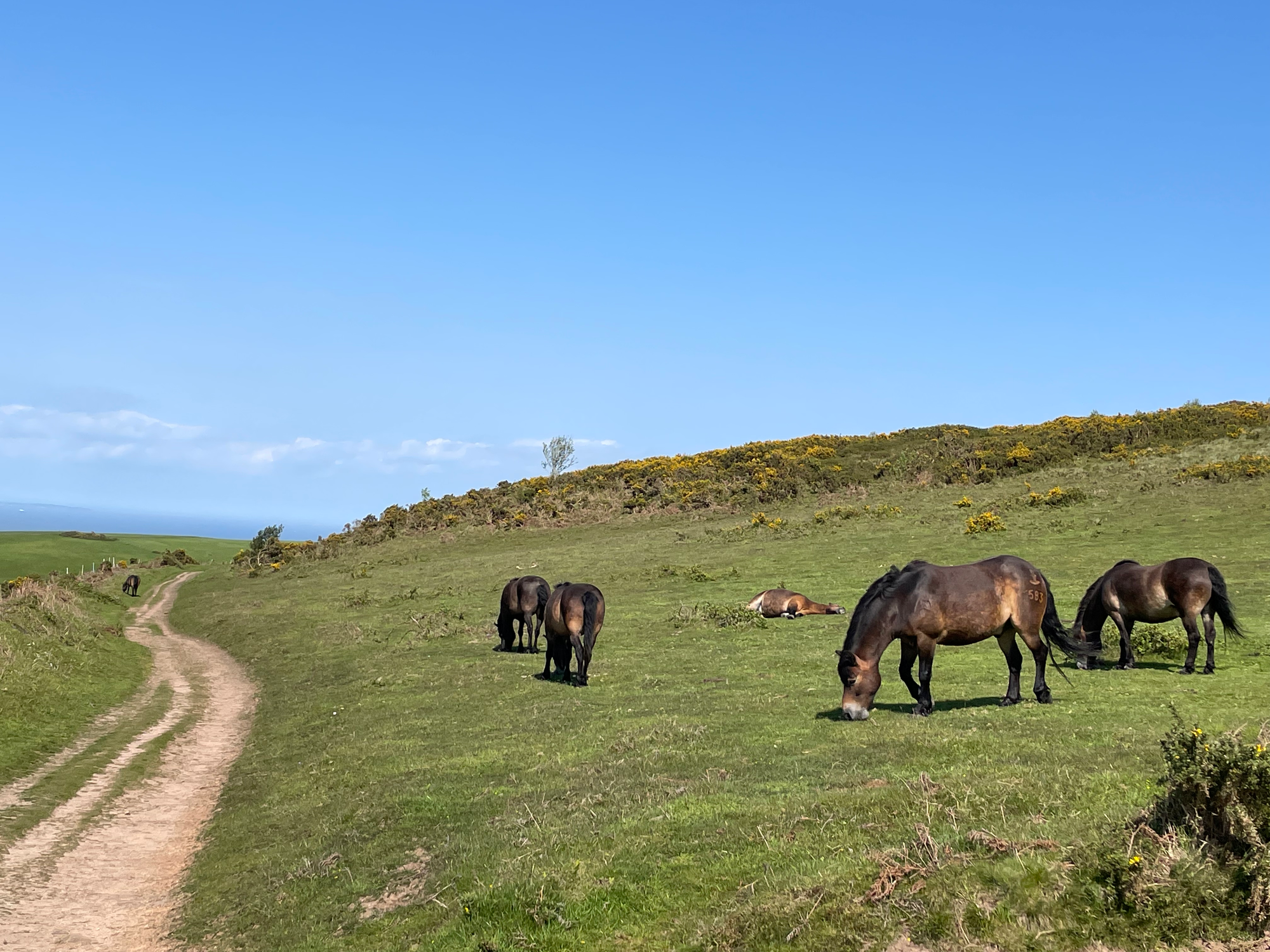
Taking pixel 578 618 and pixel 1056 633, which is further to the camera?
pixel 578 618

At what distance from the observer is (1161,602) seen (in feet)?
59.9

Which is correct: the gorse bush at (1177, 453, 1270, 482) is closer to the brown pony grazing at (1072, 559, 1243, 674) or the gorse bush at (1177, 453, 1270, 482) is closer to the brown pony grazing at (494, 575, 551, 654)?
the brown pony grazing at (1072, 559, 1243, 674)

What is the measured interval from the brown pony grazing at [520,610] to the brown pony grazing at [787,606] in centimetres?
764

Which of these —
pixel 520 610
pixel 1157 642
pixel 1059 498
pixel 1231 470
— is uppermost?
pixel 1231 470

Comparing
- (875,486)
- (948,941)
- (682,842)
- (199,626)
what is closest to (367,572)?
(199,626)

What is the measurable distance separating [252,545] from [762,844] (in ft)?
248

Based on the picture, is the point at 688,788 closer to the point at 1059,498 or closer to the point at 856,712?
the point at 856,712

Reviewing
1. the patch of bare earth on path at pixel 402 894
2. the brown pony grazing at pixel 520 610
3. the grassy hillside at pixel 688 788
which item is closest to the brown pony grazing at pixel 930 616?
the grassy hillside at pixel 688 788

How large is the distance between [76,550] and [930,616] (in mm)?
95598

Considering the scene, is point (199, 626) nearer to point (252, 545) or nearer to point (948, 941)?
point (252, 545)

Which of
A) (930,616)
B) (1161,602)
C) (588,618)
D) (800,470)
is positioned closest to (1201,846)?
(930,616)

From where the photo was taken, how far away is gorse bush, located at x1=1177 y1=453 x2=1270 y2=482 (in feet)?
139

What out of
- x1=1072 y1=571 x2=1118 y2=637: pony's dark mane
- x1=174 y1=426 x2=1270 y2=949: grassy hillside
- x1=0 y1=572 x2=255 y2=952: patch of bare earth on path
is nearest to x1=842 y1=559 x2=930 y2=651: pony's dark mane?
x1=174 y1=426 x2=1270 y2=949: grassy hillside

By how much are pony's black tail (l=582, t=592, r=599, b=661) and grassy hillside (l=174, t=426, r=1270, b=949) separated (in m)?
1.15
